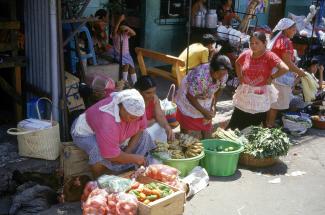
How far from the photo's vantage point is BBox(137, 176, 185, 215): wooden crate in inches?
170

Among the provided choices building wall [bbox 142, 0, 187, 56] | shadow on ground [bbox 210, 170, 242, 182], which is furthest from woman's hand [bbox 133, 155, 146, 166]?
building wall [bbox 142, 0, 187, 56]

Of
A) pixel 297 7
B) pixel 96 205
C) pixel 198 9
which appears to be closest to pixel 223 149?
pixel 96 205

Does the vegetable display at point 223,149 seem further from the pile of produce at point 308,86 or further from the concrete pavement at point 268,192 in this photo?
the pile of produce at point 308,86

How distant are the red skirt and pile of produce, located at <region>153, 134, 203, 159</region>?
489 millimetres

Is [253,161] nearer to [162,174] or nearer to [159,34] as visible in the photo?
[162,174]

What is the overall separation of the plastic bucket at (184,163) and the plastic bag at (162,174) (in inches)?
20.0

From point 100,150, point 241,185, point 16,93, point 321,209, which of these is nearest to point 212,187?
point 241,185

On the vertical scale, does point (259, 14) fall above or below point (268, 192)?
above

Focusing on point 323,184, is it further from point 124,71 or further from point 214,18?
point 214,18

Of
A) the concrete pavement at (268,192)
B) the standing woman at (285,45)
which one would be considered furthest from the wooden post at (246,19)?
the concrete pavement at (268,192)

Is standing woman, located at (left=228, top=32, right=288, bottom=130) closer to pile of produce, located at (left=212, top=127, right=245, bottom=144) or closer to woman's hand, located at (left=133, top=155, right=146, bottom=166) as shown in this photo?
pile of produce, located at (left=212, top=127, right=245, bottom=144)

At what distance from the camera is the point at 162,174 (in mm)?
4922

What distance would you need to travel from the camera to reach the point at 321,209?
539cm

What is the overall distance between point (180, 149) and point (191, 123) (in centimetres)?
75
